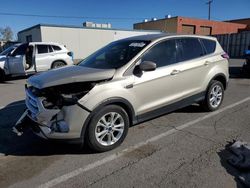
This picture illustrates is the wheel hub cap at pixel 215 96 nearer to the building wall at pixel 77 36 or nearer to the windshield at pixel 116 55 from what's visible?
the windshield at pixel 116 55

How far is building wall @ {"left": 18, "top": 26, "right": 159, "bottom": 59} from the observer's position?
22266mm

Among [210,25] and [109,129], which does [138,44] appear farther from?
[210,25]

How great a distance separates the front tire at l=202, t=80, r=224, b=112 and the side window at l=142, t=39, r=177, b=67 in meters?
1.36

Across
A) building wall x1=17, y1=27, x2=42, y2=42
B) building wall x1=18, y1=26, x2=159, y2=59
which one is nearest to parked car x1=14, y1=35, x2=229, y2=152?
building wall x1=18, y1=26, x2=159, y2=59

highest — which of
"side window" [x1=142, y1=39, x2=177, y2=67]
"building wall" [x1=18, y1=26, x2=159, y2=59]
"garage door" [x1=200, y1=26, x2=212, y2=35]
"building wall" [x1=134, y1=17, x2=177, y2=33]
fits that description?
"building wall" [x1=134, y1=17, x2=177, y2=33]

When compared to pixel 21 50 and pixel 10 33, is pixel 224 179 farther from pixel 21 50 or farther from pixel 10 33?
pixel 10 33

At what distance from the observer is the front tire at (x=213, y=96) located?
5.65 m

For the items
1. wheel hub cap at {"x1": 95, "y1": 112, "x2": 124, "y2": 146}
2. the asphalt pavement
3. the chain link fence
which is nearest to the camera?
the asphalt pavement

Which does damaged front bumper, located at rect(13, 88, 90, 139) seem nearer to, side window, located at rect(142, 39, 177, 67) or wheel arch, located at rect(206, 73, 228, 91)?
side window, located at rect(142, 39, 177, 67)

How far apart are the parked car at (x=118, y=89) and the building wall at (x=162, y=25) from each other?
3466cm

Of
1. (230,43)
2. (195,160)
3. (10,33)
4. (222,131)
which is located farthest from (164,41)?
(10,33)

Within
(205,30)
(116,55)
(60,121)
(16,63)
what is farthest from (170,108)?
(205,30)

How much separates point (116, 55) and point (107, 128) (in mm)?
1540

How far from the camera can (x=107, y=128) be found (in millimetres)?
3902
